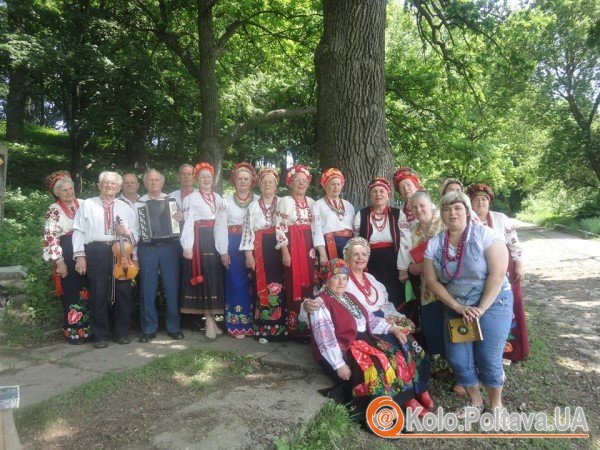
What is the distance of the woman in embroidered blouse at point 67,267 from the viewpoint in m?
4.46

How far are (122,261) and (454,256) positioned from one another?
311 cm

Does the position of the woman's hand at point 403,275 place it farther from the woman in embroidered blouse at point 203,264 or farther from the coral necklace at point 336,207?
the woman in embroidered blouse at point 203,264

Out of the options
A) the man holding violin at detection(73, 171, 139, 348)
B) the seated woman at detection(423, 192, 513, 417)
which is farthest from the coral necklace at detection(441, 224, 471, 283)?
the man holding violin at detection(73, 171, 139, 348)

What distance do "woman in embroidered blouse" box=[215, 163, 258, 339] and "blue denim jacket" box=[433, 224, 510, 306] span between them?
2183 millimetres

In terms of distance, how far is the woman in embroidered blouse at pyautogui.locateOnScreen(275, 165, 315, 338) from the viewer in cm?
448

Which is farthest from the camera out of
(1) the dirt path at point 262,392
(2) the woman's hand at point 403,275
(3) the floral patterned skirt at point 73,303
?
(3) the floral patterned skirt at point 73,303

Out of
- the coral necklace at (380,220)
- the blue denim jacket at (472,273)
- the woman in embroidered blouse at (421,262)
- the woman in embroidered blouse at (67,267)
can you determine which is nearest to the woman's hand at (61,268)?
the woman in embroidered blouse at (67,267)

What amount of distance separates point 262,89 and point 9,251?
1067cm

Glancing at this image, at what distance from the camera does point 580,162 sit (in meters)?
21.8

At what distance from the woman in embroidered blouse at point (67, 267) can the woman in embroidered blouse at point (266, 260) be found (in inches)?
66.8

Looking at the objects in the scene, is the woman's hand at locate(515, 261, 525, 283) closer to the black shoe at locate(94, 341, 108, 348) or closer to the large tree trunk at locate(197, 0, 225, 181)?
the black shoe at locate(94, 341, 108, 348)

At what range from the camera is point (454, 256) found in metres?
3.30

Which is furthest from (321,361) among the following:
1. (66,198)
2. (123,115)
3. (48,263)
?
(123,115)

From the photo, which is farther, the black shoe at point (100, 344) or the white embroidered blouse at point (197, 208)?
the white embroidered blouse at point (197, 208)
